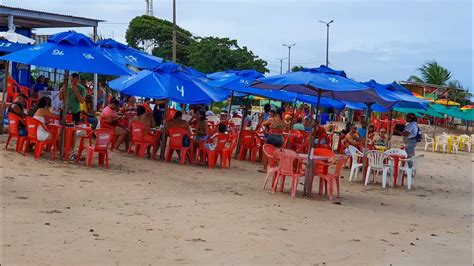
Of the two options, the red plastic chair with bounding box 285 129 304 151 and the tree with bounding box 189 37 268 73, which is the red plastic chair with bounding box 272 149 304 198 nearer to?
the red plastic chair with bounding box 285 129 304 151

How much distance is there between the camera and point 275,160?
35.6 ft

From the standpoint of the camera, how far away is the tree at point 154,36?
57.2 metres

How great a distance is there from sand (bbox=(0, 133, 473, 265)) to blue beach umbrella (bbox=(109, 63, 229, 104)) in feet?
4.65

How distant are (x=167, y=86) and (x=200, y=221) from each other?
5.28 m

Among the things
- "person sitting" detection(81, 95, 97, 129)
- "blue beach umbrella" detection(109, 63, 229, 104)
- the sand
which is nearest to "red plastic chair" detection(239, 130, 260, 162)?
"blue beach umbrella" detection(109, 63, 229, 104)

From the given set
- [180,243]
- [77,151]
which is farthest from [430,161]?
[180,243]

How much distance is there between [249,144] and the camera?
15.7 metres

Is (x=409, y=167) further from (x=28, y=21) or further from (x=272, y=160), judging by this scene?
(x=28, y=21)

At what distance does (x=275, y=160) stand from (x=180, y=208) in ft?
9.85

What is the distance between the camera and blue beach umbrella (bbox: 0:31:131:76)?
10.5m

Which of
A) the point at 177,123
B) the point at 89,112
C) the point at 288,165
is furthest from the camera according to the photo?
the point at 89,112

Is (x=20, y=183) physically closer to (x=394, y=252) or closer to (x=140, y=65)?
(x=394, y=252)

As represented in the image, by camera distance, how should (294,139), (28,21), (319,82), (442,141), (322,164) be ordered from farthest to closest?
(442,141), (28,21), (294,139), (322,164), (319,82)

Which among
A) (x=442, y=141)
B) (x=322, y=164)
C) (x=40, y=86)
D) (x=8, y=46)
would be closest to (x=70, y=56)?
(x=322, y=164)
